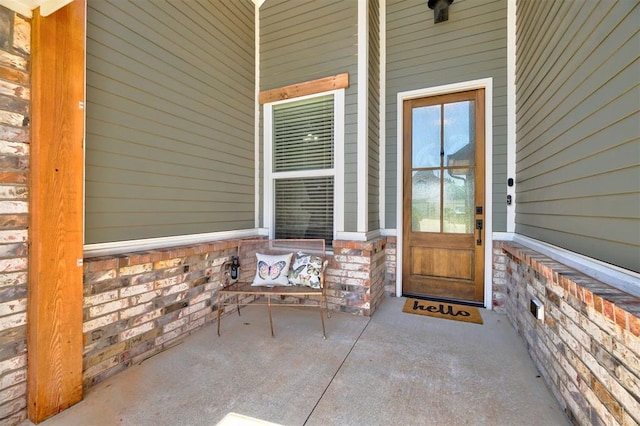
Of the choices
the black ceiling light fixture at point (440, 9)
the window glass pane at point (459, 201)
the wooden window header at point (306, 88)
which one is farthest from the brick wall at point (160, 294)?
the black ceiling light fixture at point (440, 9)

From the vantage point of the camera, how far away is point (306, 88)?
3387mm

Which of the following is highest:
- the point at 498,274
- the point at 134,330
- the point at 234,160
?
the point at 234,160

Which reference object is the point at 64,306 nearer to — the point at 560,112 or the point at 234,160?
the point at 234,160

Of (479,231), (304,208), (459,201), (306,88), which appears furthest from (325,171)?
(479,231)

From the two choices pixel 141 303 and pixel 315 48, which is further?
pixel 315 48

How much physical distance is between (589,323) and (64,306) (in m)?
2.85

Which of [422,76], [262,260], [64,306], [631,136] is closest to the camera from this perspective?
[631,136]

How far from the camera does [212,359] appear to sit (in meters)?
2.20

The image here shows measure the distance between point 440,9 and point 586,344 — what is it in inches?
143

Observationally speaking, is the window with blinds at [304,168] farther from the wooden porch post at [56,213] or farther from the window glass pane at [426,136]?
the wooden porch post at [56,213]

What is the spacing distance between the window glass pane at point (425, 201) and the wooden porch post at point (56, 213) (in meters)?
3.31

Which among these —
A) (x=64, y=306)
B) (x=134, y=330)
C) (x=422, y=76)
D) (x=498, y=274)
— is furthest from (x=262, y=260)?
(x=422, y=76)

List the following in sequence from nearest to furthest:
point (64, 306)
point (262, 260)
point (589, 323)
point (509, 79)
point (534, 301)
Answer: point (589, 323)
point (64, 306)
point (534, 301)
point (262, 260)
point (509, 79)

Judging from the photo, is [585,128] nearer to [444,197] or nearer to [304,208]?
[444,197]
